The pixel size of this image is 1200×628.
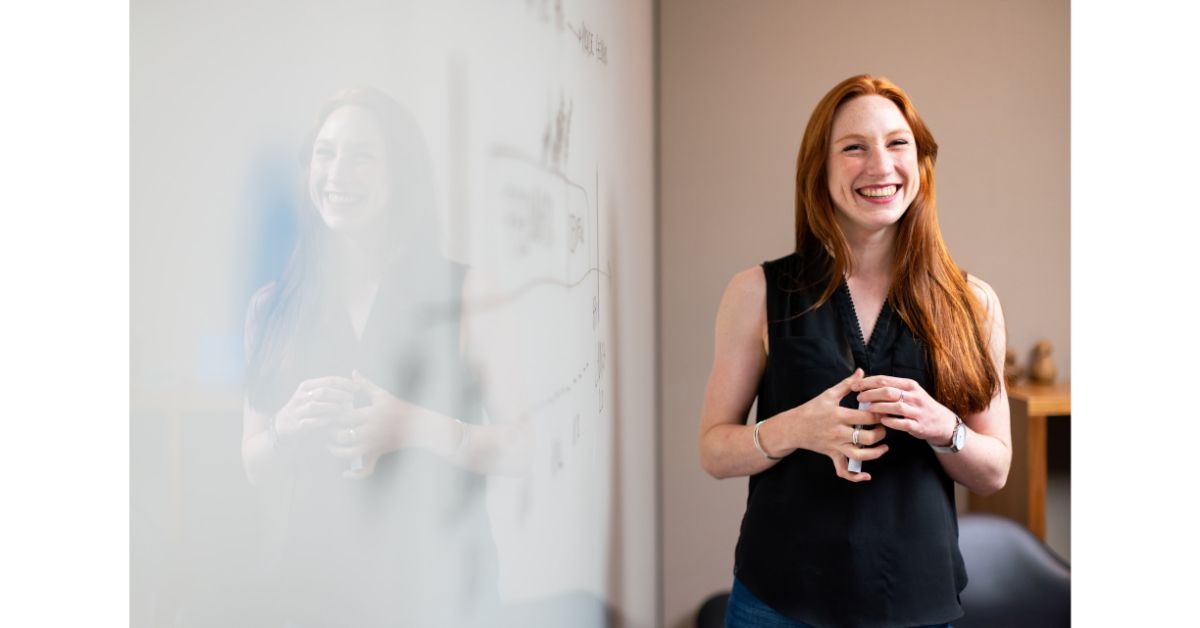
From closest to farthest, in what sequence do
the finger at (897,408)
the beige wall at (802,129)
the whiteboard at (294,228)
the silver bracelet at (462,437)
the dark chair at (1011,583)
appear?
the whiteboard at (294,228), the silver bracelet at (462,437), the finger at (897,408), the dark chair at (1011,583), the beige wall at (802,129)

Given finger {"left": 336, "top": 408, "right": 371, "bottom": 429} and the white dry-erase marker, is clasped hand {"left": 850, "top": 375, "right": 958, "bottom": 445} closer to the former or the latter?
the white dry-erase marker

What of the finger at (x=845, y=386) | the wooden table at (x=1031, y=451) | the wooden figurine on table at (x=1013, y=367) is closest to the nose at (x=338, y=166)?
the finger at (x=845, y=386)

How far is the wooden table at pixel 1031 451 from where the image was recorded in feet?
6.78

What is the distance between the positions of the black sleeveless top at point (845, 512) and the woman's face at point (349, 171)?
91cm

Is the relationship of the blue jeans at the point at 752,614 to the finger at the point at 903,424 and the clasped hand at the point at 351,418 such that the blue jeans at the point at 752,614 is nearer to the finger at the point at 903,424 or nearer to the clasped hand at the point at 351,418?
the finger at the point at 903,424

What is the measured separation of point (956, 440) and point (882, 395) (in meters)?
0.15

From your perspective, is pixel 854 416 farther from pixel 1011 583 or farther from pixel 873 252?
pixel 1011 583

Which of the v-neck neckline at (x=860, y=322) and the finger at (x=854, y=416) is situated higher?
the v-neck neckline at (x=860, y=322)

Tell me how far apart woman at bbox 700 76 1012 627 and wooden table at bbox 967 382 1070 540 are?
1.01 metres

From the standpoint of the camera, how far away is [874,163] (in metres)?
1.19

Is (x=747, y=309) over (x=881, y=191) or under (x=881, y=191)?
under

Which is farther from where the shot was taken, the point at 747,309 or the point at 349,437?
the point at 747,309

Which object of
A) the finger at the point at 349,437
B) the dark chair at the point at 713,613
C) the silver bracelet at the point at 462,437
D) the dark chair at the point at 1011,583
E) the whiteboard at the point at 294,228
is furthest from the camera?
the dark chair at the point at 713,613

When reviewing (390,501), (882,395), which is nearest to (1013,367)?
(882,395)
